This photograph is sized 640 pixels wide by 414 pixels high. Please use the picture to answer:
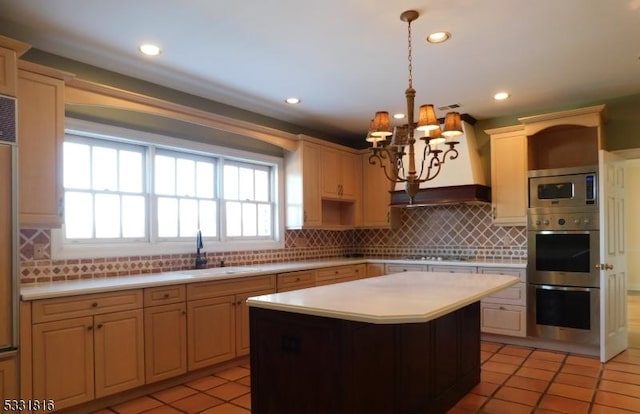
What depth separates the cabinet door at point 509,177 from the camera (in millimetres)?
4656

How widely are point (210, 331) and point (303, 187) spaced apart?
2.02m

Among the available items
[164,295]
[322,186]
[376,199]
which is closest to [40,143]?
[164,295]

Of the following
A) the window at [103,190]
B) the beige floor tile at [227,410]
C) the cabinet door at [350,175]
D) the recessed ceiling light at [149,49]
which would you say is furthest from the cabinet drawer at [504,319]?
the recessed ceiling light at [149,49]

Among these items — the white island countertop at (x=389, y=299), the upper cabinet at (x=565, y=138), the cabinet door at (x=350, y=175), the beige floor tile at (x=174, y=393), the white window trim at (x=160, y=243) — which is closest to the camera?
the white island countertop at (x=389, y=299)

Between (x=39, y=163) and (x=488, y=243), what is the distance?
457cm

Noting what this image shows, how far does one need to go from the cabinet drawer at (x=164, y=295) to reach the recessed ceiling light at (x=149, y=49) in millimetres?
1758

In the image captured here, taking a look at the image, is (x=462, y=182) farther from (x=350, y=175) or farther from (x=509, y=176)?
(x=350, y=175)

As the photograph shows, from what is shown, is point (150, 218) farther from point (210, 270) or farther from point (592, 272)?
point (592, 272)

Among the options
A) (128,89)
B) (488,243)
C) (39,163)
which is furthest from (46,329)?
(488,243)

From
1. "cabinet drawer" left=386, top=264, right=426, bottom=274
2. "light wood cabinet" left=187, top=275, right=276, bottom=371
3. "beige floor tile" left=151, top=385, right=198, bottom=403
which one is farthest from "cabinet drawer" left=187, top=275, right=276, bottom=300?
"cabinet drawer" left=386, top=264, right=426, bottom=274

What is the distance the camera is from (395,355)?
2443mm

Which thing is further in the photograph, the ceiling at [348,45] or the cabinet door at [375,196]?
the cabinet door at [375,196]

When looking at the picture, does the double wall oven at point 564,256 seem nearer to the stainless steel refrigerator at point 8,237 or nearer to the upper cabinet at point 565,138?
the upper cabinet at point 565,138

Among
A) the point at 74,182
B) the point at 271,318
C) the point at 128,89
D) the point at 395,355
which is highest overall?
the point at 128,89
